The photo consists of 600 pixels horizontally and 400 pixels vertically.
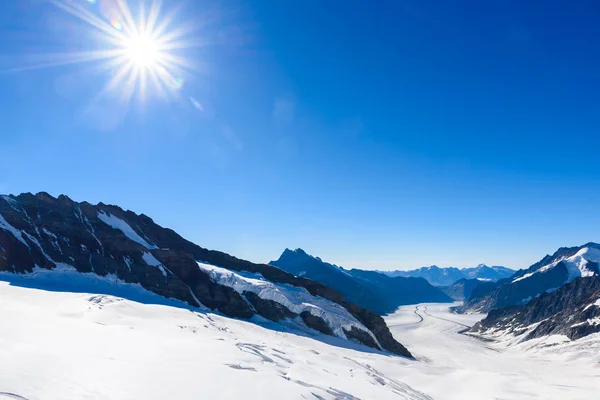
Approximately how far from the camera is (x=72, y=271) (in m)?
53.4

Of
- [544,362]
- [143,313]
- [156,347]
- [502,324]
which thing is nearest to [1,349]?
[156,347]

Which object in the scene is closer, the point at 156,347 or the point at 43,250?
the point at 156,347

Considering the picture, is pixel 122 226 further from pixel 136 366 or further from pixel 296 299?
pixel 136 366

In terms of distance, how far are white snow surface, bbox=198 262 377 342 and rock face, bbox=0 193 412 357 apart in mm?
1805

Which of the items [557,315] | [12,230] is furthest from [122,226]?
[557,315]

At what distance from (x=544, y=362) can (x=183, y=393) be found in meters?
112

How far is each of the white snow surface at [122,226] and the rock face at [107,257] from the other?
32 cm

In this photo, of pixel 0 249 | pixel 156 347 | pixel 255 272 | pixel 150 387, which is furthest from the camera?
pixel 255 272

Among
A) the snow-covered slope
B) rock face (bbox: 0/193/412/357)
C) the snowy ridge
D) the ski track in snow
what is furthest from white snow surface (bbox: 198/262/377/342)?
the snow-covered slope

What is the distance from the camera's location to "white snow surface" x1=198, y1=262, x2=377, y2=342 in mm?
64812

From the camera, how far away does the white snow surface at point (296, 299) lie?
6481 cm

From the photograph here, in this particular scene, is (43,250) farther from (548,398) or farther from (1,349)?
(548,398)

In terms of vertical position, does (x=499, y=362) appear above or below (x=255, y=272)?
below

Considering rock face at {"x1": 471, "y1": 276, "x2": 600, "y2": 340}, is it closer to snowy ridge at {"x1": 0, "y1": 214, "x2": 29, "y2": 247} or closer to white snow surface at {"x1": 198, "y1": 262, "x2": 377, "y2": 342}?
white snow surface at {"x1": 198, "y1": 262, "x2": 377, "y2": 342}
